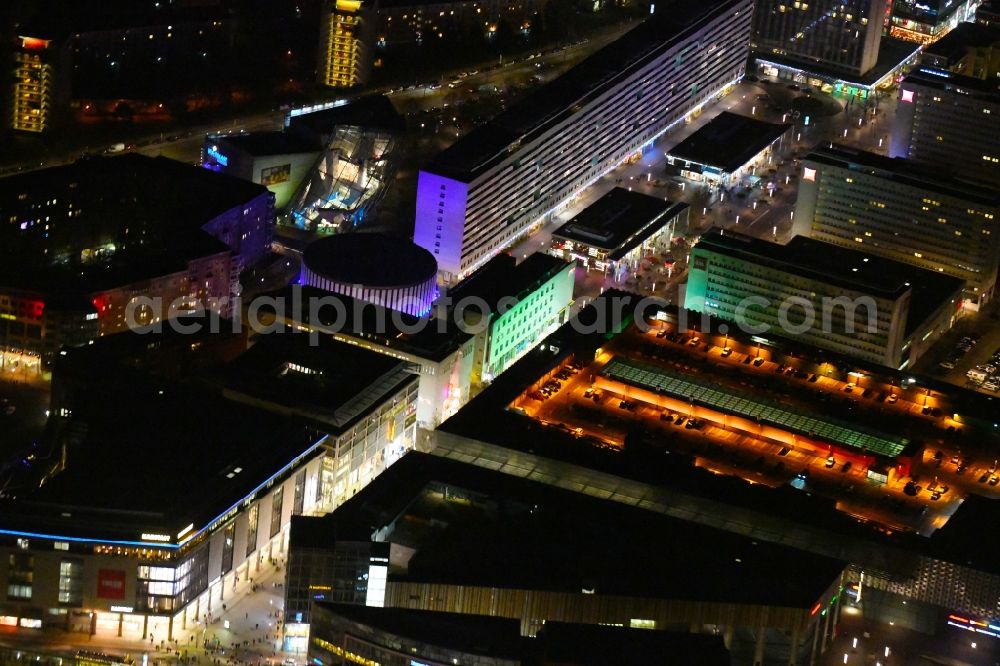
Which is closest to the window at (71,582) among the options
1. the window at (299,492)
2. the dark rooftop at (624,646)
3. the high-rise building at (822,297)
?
the window at (299,492)

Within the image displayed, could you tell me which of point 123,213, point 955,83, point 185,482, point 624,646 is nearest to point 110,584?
point 185,482

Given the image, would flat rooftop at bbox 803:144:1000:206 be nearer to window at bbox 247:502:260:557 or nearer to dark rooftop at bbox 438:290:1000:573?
dark rooftop at bbox 438:290:1000:573

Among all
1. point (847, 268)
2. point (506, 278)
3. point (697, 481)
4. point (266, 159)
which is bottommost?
point (697, 481)

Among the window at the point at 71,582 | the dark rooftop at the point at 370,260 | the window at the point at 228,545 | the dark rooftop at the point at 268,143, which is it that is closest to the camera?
the window at the point at 71,582

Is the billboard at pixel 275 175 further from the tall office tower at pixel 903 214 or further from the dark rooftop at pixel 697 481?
the tall office tower at pixel 903 214

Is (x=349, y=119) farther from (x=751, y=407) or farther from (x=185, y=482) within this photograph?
(x=185, y=482)

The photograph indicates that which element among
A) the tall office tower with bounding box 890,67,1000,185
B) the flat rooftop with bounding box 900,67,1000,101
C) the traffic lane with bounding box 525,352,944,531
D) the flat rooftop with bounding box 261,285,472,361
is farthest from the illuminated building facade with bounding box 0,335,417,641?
the flat rooftop with bounding box 900,67,1000,101

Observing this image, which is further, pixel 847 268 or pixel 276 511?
pixel 847 268
